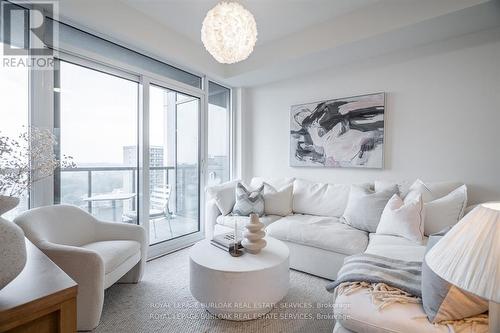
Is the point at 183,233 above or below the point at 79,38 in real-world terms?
below

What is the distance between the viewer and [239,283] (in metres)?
1.57

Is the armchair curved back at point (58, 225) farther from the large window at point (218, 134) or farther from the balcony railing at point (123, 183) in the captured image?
the large window at point (218, 134)

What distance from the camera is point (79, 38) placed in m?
2.30

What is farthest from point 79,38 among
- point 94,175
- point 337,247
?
point 337,247

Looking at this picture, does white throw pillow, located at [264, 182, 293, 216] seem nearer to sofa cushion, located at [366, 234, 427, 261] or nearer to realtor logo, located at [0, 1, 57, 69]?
sofa cushion, located at [366, 234, 427, 261]

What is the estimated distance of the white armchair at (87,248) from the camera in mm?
1555

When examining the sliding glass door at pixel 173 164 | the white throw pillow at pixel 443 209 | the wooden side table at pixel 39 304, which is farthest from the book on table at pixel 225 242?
the white throw pillow at pixel 443 209

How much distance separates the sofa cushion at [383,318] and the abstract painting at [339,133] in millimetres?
2063

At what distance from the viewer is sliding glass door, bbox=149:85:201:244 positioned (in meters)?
3.01

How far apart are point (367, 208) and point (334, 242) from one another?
52 centimetres

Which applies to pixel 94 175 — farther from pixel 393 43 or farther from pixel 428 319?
pixel 393 43

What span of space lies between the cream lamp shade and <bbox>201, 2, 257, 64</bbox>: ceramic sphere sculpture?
5.77 ft

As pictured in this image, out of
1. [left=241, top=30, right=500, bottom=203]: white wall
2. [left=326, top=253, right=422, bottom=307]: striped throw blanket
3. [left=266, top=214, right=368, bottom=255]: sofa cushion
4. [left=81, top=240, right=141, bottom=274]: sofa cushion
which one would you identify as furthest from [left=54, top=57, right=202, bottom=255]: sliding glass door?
[left=326, top=253, right=422, bottom=307]: striped throw blanket

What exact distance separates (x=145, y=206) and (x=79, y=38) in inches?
71.9
